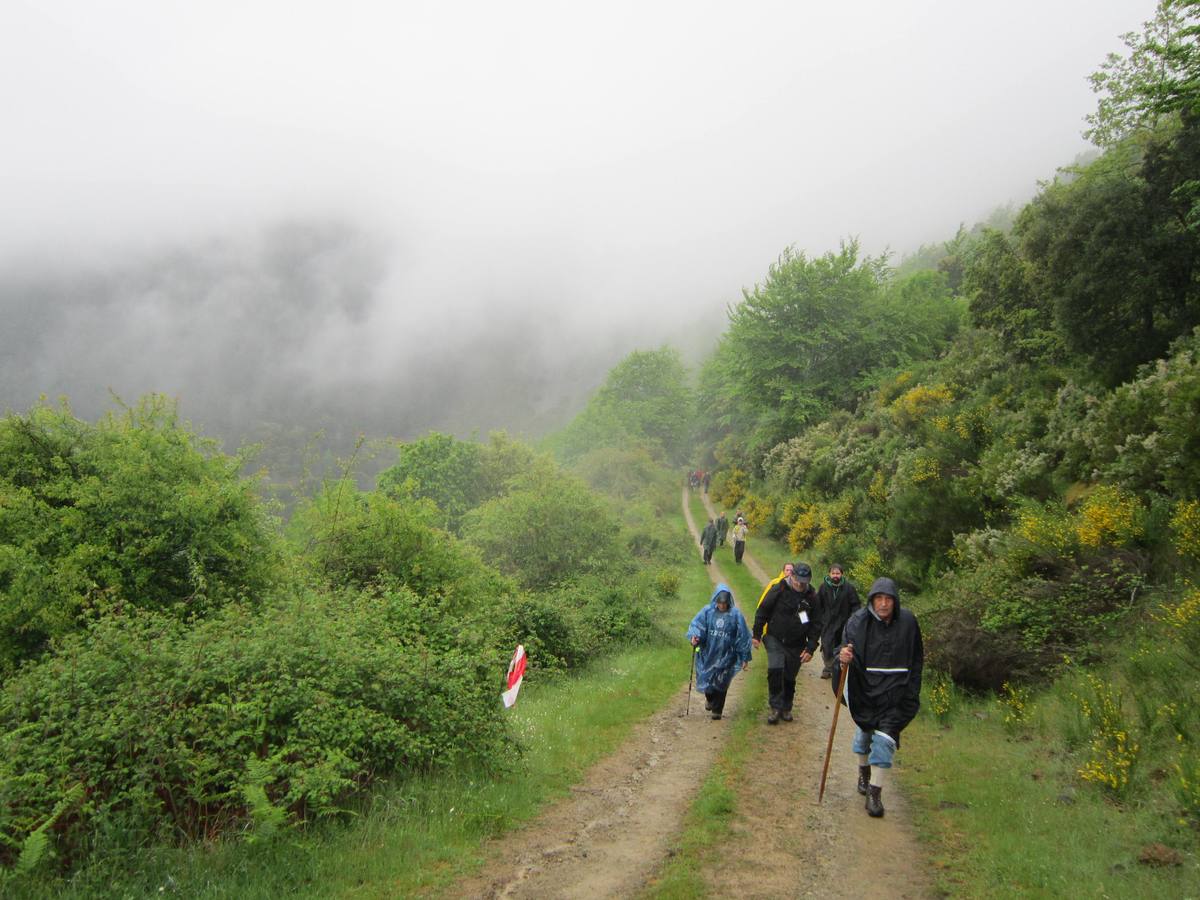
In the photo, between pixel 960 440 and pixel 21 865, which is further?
pixel 960 440

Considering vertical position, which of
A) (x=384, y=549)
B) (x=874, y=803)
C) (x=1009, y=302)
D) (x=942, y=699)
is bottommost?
(x=942, y=699)

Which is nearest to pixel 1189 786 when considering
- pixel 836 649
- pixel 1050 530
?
pixel 836 649

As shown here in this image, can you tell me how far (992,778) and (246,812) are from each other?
6.85 m

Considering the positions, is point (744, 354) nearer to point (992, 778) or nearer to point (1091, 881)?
point (992, 778)

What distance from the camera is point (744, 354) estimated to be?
3306 centimetres

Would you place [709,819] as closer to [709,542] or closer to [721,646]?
[721,646]

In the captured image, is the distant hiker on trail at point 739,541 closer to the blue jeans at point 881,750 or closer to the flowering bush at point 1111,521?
the flowering bush at point 1111,521

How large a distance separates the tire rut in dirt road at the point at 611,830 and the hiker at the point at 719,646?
2.11 ft

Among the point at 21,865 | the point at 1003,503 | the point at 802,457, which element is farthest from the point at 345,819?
the point at 802,457

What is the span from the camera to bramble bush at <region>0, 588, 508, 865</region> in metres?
5.11

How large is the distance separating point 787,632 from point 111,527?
10148 millimetres

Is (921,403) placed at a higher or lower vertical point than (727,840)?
higher

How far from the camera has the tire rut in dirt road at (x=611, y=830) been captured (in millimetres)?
5004

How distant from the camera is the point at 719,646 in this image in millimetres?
9391
